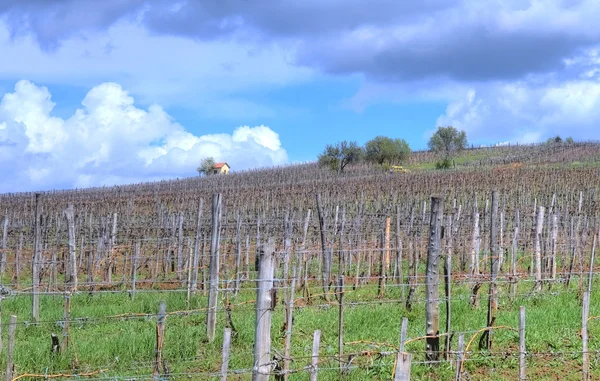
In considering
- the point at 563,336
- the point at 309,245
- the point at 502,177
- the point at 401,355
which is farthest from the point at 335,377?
the point at 502,177

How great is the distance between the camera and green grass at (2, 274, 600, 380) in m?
7.11

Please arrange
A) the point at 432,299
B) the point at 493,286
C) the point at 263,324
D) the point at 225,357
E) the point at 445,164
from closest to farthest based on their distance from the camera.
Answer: the point at 263,324
the point at 225,357
the point at 432,299
the point at 493,286
the point at 445,164

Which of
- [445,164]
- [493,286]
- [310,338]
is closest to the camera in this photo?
[493,286]

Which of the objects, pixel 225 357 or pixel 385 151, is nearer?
pixel 225 357

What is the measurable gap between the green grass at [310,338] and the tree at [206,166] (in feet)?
257

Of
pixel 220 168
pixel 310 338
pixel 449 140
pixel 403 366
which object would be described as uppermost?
pixel 449 140

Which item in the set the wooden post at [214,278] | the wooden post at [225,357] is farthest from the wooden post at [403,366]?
the wooden post at [214,278]

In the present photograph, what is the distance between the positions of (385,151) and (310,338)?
205ft

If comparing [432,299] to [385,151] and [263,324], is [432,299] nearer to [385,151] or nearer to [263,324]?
[263,324]

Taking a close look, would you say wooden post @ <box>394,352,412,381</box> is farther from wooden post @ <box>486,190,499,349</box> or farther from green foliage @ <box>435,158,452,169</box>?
green foliage @ <box>435,158,452,169</box>

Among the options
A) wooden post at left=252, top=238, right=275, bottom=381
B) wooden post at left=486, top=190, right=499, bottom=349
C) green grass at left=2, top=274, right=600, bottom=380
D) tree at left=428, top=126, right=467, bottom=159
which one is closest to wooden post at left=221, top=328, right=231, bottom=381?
wooden post at left=252, top=238, right=275, bottom=381

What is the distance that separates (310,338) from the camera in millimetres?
8352

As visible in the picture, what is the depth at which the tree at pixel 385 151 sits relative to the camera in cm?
7012

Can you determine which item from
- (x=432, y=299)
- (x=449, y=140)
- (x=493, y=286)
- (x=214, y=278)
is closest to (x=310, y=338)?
(x=214, y=278)
